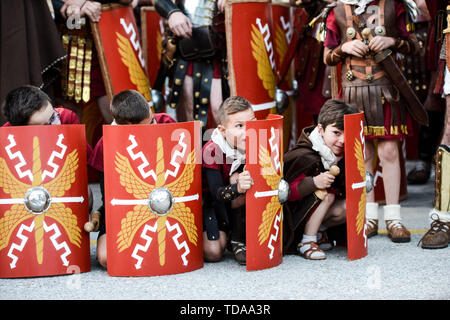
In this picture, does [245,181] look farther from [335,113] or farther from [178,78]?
[178,78]

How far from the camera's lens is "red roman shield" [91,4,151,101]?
A: 4.11 metres

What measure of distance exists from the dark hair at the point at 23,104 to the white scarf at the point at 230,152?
2.41 ft

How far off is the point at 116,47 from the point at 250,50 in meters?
0.73

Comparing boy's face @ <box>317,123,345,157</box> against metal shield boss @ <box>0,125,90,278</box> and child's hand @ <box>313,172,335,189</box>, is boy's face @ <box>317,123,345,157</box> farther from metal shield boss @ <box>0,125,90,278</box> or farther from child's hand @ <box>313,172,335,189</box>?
metal shield boss @ <box>0,125,90,278</box>

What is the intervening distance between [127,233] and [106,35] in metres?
1.54

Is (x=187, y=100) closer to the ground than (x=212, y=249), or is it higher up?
higher up

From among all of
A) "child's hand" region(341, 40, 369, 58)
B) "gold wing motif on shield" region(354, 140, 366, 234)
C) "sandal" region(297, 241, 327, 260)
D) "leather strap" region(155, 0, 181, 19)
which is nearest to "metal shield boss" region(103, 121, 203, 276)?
"sandal" region(297, 241, 327, 260)

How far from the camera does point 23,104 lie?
3.06m

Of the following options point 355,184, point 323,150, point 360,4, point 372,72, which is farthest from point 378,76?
point 355,184

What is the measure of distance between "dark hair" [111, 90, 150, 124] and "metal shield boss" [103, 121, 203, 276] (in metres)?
0.16

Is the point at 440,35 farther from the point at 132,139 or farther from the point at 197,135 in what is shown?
the point at 132,139

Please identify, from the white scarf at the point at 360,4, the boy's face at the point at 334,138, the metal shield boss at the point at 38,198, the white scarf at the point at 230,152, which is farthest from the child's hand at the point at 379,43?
the metal shield boss at the point at 38,198

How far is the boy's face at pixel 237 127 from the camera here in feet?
10.5
